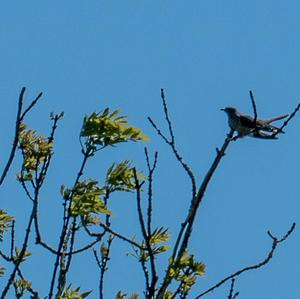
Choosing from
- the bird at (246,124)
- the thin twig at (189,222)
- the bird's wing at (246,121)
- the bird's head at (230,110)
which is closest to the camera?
the thin twig at (189,222)

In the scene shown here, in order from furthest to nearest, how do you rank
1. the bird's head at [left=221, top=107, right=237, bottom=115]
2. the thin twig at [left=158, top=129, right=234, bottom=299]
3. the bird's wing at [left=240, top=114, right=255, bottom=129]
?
1. the bird's head at [left=221, top=107, right=237, bottom=115]
2. the bird's wing at [left=240, top=114, right=255, bottom=129]
3. the thin twig at [left=158, top=129, right=234, bottom=299]

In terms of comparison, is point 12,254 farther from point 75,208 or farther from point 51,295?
point 51,295

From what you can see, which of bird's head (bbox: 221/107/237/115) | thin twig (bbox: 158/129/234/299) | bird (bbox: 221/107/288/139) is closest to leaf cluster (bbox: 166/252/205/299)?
thin twig (bbox: 158/129/234/299)

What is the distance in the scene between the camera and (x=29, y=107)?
542 centimetres

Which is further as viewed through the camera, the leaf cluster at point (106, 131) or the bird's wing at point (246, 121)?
the bird's wing at point (246, 121)

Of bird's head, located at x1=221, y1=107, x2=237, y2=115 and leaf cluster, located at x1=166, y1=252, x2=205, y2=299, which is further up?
bird's head, located at x1=221, y1=107, x2=237, y2=115

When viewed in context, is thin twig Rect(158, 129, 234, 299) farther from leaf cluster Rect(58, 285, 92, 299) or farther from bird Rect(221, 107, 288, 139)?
bird Rect(221, 107, 288, 139)

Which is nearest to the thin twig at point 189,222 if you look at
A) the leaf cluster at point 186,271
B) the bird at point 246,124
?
the leaf cluster at point 186,271

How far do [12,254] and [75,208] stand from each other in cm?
53

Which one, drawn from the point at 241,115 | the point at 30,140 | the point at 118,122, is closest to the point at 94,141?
the point at 118,122

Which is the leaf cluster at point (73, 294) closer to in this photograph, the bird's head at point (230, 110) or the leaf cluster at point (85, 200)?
the leaf cluster at point (85, 200)

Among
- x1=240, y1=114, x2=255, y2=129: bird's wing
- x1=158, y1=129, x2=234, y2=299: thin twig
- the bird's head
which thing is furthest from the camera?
the bird's head

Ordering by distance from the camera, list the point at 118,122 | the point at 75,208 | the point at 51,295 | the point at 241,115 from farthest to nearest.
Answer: the point at 241,115
the point at 118,122
the point at 75,208
the point at 51,295

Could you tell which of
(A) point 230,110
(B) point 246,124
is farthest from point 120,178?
(A) point 230,110
